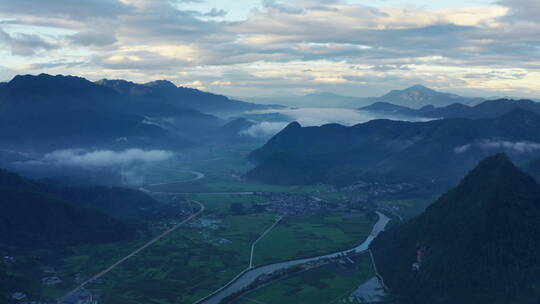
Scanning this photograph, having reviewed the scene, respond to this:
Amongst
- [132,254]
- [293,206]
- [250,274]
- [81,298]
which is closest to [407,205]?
[293,206]

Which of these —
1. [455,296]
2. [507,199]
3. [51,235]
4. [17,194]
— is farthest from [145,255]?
[507,199]

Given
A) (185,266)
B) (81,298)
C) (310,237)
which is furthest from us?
(310,237)

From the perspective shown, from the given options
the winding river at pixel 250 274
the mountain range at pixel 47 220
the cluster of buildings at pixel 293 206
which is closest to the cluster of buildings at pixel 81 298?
the winding river at pixel 250 274

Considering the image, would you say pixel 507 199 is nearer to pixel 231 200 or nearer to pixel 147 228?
pixel 147 228

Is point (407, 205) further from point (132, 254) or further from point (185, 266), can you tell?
point (132, 254)

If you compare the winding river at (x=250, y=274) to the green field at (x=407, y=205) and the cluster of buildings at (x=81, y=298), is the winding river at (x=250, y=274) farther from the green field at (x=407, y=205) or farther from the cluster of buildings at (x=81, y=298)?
the green field at (x=407, y=205)
